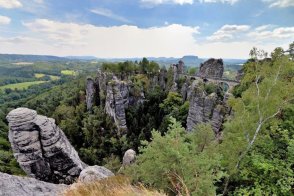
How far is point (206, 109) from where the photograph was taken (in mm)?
37719

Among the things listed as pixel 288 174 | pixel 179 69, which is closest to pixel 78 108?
pixel 179 69

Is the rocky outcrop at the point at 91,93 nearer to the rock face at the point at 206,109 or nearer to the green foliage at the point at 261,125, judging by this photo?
the rock face at the point at 206,109

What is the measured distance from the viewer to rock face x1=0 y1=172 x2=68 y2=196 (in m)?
9.77

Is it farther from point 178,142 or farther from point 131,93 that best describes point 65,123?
point 178,142

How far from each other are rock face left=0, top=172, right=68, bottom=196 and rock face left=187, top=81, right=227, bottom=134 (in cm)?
2669

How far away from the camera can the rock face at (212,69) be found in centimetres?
5588

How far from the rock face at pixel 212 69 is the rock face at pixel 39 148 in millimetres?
43712

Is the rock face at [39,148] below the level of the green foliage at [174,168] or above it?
below

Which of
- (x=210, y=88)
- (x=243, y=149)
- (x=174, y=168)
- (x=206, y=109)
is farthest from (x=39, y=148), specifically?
(x=210, y=88)

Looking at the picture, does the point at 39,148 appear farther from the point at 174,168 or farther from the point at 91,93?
the point at 91,93

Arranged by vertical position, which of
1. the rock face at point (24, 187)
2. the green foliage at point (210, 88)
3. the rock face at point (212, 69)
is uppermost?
the rock face at point (212, 69)

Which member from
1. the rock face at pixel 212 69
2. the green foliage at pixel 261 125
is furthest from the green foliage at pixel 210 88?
the green foliage at pixel 261 125

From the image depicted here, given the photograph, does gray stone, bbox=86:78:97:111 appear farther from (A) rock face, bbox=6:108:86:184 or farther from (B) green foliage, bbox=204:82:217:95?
(A) rock face, bbox=6:108:86:184

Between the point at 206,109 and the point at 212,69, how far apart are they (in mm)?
22855
